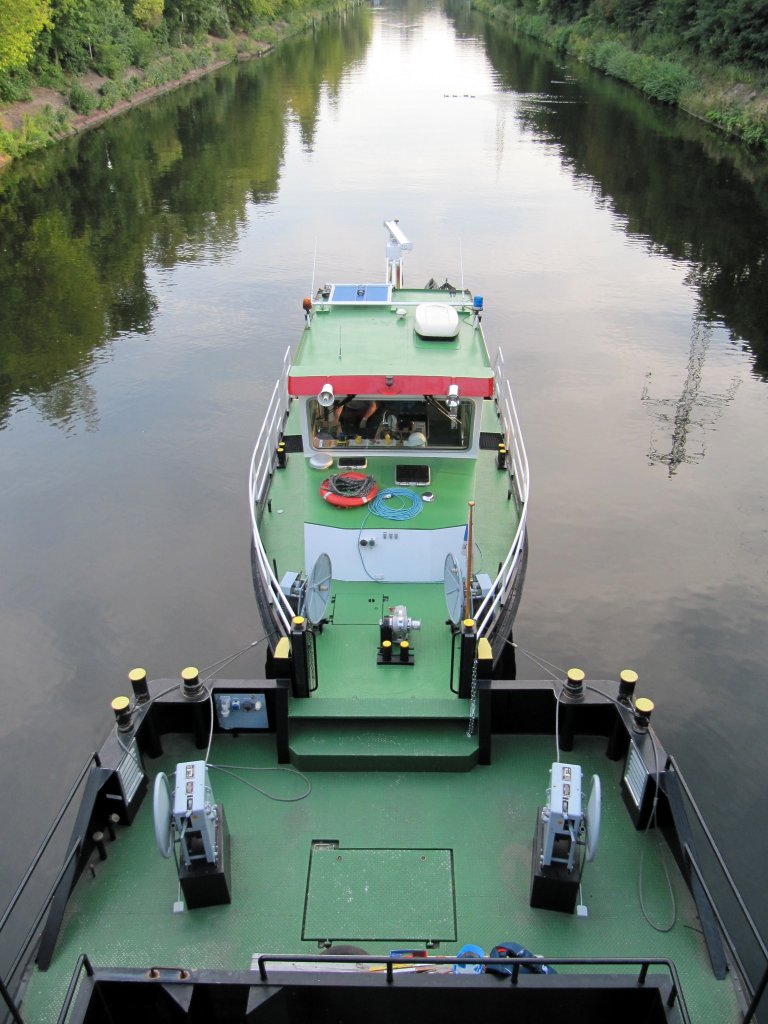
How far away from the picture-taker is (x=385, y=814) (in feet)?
32.4

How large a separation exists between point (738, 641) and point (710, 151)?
4509cm

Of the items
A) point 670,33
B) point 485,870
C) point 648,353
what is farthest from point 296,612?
point 670,33

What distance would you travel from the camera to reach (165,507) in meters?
19.3

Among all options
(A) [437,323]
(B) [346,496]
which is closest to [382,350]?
(A) [437,323]

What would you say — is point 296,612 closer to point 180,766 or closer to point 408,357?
point 180,766

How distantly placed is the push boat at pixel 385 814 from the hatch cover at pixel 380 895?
2cm

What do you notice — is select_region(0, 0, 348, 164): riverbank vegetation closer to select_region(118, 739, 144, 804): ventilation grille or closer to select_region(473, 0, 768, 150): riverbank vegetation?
select_region(473, 0, 768, 150): riverbank vegetation

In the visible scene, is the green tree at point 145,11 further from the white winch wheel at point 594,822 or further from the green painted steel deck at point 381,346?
Result: the white winch wheel at point 594,822

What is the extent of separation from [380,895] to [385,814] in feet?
3.35

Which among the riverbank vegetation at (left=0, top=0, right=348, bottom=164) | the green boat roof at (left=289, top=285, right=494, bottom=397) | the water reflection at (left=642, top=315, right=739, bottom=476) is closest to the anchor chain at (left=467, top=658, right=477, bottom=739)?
the green boat roof at (left=289, top=285, right=494, bottom=397)

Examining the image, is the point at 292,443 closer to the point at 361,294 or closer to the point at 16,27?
the point at 361,294

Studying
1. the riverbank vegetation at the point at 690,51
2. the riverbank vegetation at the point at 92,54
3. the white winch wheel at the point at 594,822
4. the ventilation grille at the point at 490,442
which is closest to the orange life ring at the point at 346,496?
the ventilation grille at the point at 490,442

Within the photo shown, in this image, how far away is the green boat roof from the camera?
476 inches

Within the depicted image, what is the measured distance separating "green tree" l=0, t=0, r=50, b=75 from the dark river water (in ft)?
17.7
